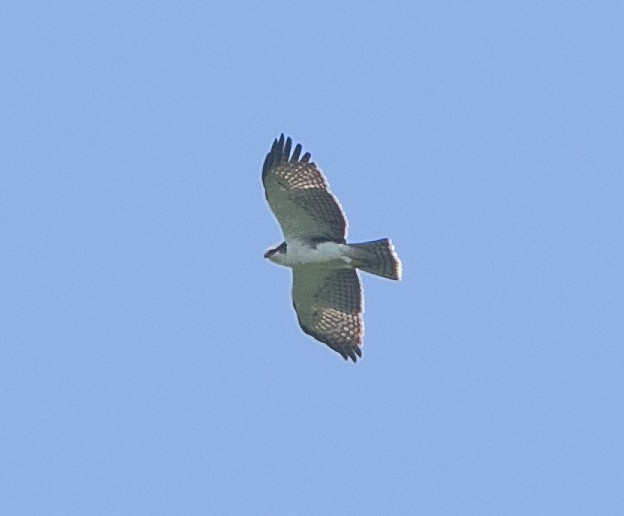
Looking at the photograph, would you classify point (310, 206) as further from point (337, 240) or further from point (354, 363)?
point (354, 363)

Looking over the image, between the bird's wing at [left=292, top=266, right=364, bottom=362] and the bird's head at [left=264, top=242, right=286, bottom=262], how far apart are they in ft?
1.76

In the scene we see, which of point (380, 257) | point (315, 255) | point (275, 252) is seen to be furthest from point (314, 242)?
point (380, 257)

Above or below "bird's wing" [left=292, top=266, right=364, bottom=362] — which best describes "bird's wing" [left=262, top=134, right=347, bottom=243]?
above

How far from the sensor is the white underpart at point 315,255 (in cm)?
2084

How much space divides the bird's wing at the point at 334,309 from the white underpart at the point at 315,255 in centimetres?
51

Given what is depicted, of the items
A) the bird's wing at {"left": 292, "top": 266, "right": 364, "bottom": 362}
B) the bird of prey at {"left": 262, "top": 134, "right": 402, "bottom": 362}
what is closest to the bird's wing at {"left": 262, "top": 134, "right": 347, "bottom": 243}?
the bird of prey at {"left": 262, "top": 134, "right": 402, "bottom": 362}

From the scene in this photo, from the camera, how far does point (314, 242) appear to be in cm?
2095

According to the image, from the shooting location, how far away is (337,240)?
68.6 feet

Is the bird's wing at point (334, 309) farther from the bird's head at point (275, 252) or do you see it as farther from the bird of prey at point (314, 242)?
the bird's head at point (275, 252)

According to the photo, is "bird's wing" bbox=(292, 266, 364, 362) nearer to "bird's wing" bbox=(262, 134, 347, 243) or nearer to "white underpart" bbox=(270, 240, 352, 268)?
"white underpart" bbox=(270, 240, 352, 268)

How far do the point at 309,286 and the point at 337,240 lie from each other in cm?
102

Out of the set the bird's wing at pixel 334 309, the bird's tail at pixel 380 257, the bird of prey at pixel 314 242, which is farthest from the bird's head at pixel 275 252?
the bird's tail at pixel 380 257

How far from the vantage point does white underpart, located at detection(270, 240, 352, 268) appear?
20.8m


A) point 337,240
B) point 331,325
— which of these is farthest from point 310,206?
point 331,325
